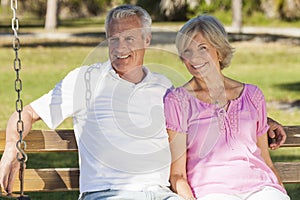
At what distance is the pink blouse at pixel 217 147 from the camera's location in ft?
15.1

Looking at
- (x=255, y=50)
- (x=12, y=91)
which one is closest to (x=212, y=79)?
(x=12, y=91)

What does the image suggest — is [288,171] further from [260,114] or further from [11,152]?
[11,152]

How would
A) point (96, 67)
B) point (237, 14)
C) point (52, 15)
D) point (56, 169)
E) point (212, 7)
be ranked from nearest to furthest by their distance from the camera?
point (96, 67) → point (56, 169) → point (237, 14) → point (52, 15) → point (212, 7)

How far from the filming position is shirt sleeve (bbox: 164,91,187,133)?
4.62 meters

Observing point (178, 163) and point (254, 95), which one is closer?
point (178, 163)

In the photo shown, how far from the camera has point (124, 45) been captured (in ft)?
15.3

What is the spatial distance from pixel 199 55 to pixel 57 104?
788 mm

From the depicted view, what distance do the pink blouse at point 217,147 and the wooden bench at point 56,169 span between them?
23.3 inches

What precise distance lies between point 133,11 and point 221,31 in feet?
1.56

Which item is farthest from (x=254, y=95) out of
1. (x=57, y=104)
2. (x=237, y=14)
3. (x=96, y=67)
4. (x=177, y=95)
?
(x=237, y=14)

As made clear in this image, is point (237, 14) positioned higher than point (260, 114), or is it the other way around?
point (260, 114)

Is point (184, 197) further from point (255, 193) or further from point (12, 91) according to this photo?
point (12, 91)

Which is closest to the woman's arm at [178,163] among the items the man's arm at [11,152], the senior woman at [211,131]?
the senior woman at [211,131]

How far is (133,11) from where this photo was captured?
4676 mm
